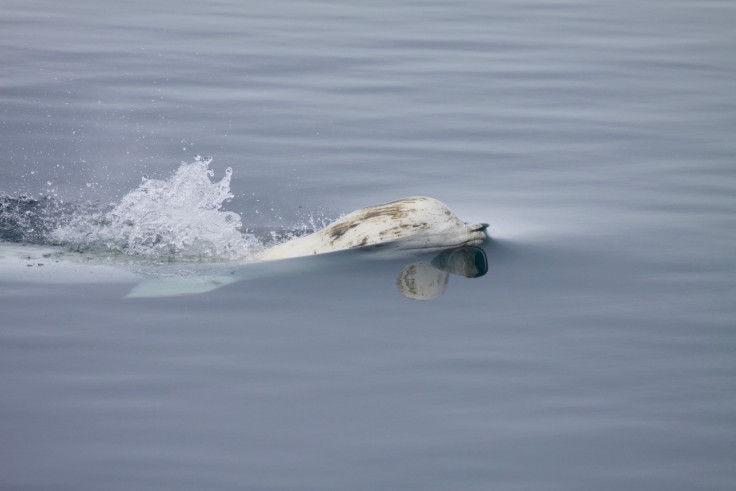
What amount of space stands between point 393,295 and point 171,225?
8.79 feet

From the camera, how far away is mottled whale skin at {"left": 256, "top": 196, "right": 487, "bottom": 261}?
8.31 meters

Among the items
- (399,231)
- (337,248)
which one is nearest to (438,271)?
Result: (399,231)

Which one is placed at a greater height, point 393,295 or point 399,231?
point 399,231

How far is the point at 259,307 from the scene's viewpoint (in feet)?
25.1

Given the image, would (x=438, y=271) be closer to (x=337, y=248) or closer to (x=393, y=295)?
(x=393, y=295)

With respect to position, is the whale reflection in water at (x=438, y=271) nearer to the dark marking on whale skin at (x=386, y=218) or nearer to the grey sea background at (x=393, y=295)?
the grey sea background at (x=393, y=295)

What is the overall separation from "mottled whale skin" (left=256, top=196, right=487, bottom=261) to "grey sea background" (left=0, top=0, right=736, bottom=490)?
0.22 m

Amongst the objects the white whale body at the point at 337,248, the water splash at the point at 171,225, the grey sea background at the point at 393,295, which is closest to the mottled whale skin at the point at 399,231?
the white whale body at the point at 337,248

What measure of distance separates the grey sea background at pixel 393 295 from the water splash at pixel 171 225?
0.37 metres

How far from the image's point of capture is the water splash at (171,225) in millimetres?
9141

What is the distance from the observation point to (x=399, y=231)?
8328 mm

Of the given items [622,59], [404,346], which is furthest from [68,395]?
[622,59]

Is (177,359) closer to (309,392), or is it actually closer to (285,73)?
(309,392)

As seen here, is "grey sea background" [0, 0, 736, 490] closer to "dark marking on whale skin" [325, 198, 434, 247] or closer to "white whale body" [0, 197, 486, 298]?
"white whale body" [0, 197, 486, 298]
